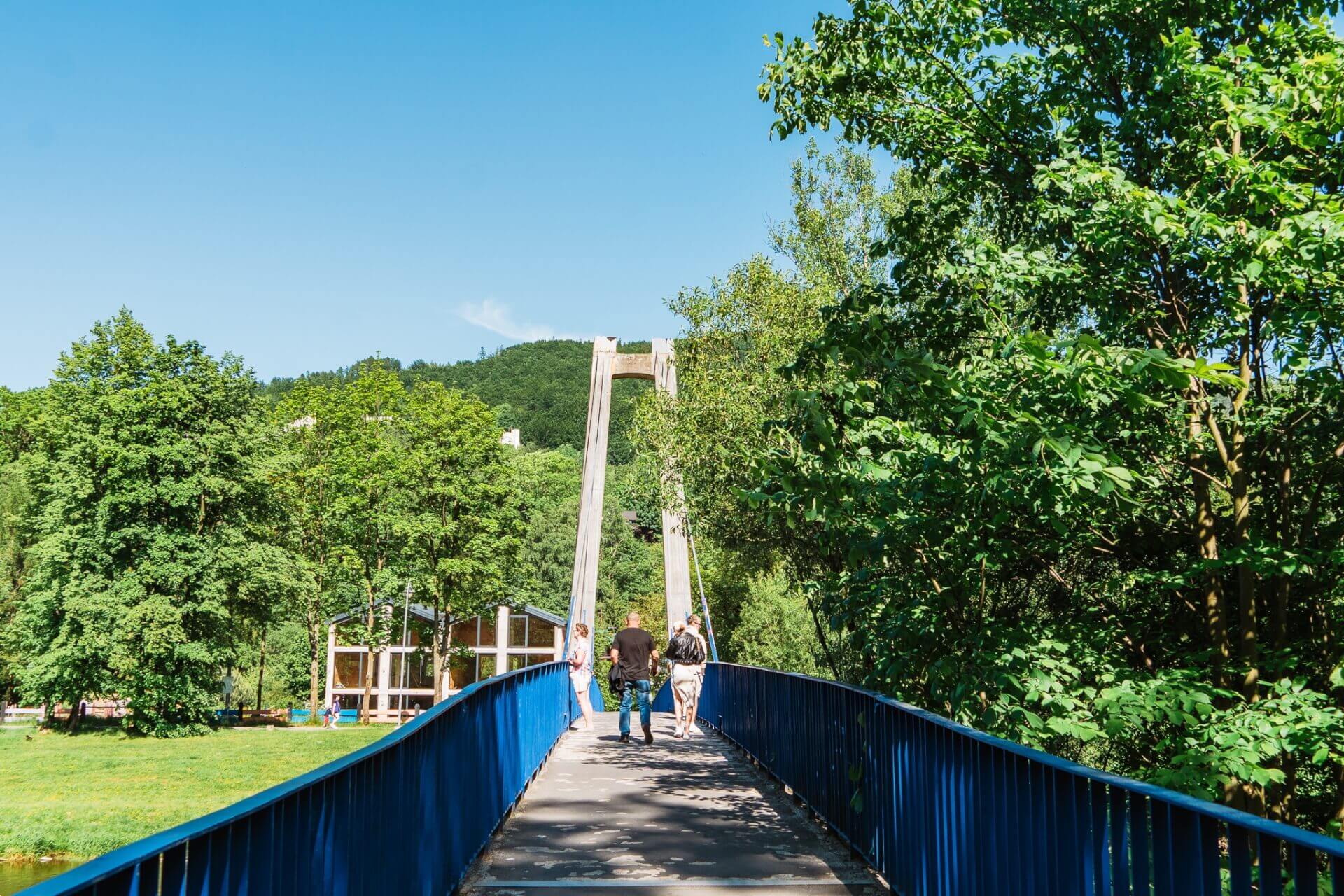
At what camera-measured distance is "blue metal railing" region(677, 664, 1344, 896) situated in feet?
8.89

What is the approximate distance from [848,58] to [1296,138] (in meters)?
3.38

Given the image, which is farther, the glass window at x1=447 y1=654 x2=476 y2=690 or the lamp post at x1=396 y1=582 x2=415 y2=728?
the glass window at x1=447 y1=654 x2=476 y2=690

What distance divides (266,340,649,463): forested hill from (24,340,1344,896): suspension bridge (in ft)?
316

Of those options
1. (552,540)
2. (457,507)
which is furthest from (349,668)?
(552,540)

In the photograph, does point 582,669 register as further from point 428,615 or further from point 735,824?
point 428,615

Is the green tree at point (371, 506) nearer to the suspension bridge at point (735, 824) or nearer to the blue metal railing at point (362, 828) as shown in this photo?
the suspension bridge at point (735, 824)

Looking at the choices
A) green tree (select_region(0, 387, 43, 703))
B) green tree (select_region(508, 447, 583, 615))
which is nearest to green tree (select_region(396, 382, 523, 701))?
green tree (select_region(0, 387, 43, 703))

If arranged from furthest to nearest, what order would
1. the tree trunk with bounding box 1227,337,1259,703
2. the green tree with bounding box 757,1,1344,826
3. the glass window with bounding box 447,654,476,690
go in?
the glass window with bounding box 447,654,476,690, the tree trunk with bounding box 1227,337,1259,703, the green tree with bounding box 757,1,1344,826

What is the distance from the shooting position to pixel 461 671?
2174 inches

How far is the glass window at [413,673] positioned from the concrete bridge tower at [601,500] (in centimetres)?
2048

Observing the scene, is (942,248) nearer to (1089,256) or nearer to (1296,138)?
(1089,256)

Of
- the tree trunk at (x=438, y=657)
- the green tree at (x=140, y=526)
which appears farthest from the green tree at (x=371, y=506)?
the green tree at (x=140, y=526)

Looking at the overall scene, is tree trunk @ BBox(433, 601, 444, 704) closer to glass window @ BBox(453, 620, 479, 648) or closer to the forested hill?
glass window @ BBox(453, 620, 479, 648)

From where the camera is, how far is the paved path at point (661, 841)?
6.21m
